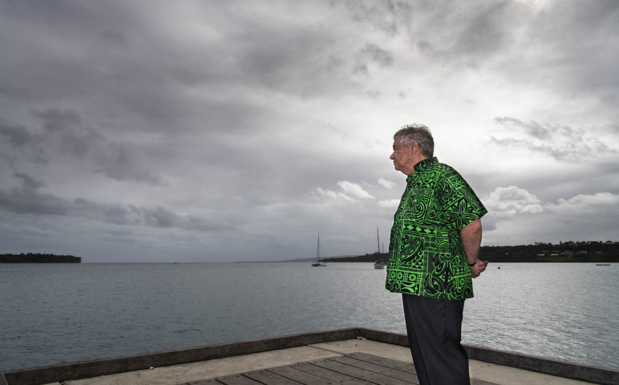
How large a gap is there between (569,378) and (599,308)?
54669mm

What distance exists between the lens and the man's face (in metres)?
3.10

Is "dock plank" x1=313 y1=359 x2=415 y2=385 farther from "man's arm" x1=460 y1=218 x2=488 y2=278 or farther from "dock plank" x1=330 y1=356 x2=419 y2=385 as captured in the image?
"man's arm" x1=460 y1=218 x2=488 y2=278

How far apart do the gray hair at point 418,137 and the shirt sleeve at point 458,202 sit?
319mm

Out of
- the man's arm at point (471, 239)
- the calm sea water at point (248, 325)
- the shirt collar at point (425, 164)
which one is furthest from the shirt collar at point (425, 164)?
the calm sea water at point (248, 325)

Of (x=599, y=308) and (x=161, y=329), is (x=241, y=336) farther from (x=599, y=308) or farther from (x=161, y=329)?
(x=599, y=308)

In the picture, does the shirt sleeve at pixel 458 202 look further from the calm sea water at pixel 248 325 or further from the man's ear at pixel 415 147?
the calm sea water at pixel 248 325

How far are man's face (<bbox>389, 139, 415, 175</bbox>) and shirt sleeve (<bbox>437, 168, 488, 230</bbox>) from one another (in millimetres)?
328

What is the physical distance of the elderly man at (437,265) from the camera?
267 centimetres

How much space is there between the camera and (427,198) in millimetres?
2859

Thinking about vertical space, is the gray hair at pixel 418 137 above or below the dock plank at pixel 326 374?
above

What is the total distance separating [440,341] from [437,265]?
479 millimetres

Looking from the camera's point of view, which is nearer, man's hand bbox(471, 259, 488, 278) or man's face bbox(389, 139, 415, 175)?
man's hand bbox(471, 259, 488, 278)

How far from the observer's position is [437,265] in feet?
8.98

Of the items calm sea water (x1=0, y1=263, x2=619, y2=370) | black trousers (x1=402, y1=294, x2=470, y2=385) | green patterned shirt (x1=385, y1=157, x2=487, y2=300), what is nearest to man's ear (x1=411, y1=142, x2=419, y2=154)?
green patterned shirt (x1=385, y1=157, x2=487, y2=300)
